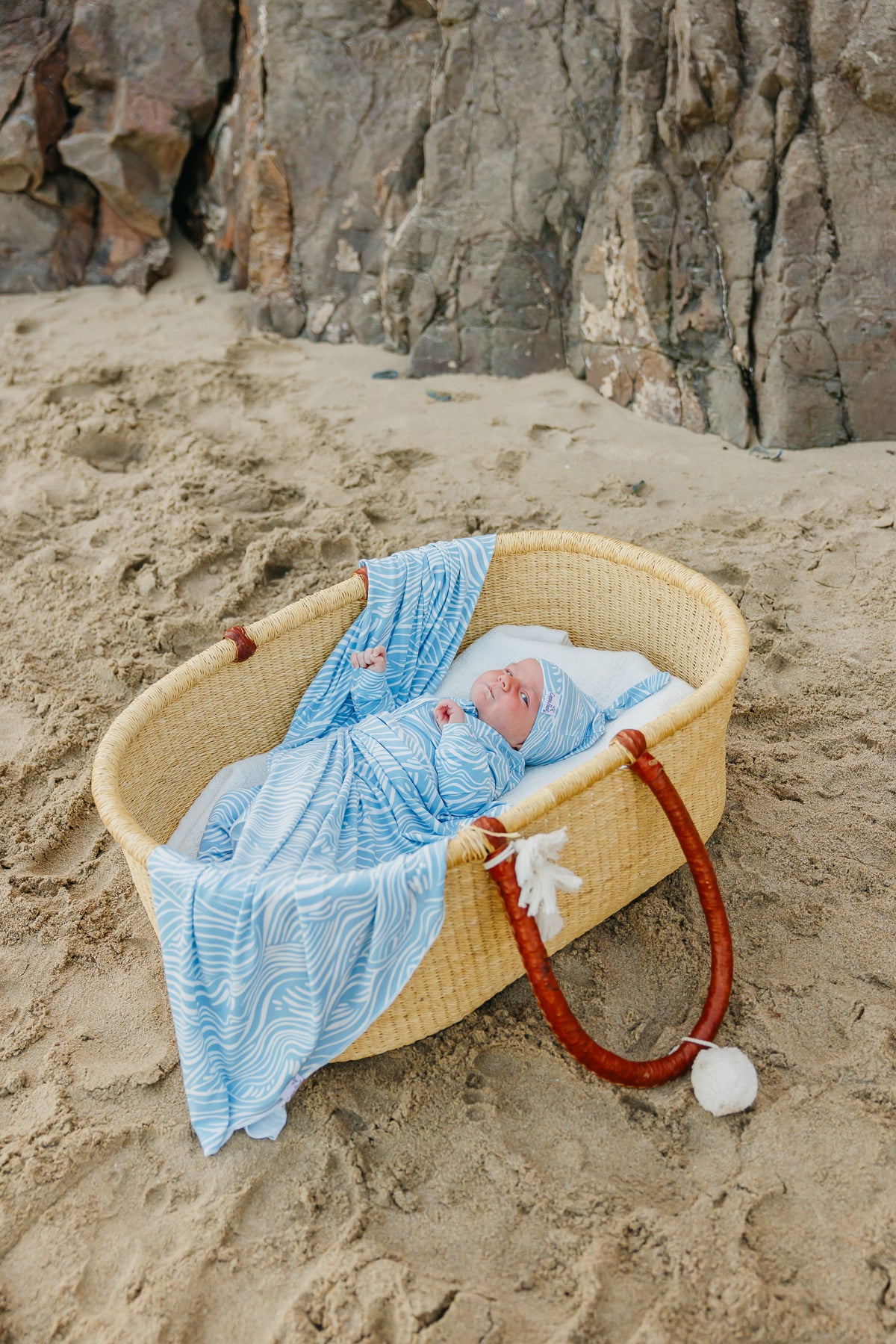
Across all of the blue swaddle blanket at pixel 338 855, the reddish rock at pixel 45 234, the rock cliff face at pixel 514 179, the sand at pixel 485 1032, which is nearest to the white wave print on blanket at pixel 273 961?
the blue swaddle blanket at pixel 338 855

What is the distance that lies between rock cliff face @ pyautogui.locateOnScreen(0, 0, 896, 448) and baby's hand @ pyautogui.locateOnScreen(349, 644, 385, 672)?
203 centimetres

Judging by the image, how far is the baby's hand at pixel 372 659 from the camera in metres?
2.75

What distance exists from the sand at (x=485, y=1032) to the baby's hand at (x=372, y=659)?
0.70 meters

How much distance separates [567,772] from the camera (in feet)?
6.51

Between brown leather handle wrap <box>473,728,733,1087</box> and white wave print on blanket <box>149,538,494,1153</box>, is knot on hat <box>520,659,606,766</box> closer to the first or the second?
brown leather handle wrap <box>473,728,733,1087</box>

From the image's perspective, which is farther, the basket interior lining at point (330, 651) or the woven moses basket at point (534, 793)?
the basket interior lining at point (330, 651)

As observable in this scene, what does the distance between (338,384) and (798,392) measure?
2074mm

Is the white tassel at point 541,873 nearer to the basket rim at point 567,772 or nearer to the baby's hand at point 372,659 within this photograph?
the basket rim at point 567,772

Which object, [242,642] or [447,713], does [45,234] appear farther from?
[447,713]

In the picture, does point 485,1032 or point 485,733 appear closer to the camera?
point 485,1032

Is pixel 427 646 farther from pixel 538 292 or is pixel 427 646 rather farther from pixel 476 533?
pixel 538 292

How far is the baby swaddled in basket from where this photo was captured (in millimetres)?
2271

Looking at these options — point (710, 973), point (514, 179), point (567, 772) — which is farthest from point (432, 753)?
point (514, 179)

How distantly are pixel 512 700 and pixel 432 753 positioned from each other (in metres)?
Answer: 0.26
